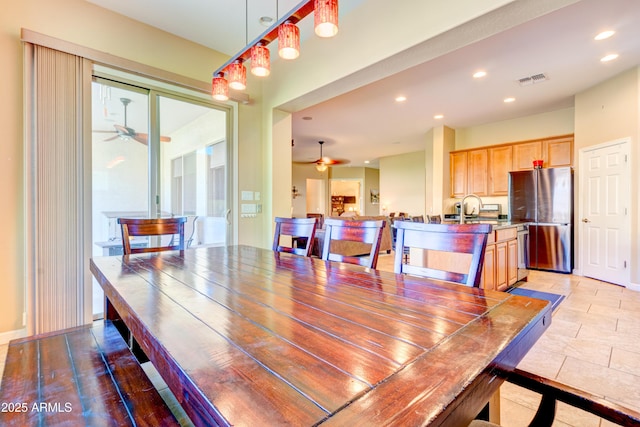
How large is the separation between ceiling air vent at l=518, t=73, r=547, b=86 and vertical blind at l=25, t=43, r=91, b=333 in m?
5.11

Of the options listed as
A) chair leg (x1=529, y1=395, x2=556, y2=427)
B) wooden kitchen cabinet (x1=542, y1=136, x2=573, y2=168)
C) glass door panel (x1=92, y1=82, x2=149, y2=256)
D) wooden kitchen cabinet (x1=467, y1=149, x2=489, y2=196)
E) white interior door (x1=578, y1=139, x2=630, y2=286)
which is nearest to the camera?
chair leg (x1=529, y1=395, x2=556, y2=427)

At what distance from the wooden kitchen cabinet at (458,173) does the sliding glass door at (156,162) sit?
4.83 m

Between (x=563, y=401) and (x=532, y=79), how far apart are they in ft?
14.9

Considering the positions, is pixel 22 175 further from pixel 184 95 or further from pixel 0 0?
pixel 184 95

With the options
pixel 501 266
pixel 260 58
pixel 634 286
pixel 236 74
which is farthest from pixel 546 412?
pixel 634 286

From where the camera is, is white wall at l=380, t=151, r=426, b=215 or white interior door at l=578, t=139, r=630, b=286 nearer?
white interior door at l=578, t=139, r=630, b=286

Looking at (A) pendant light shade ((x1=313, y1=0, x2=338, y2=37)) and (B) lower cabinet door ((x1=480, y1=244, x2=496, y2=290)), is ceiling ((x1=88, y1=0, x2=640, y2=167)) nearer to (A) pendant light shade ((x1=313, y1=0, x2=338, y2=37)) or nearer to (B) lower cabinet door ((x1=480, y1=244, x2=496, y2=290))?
(A) pendant light shade ((x1=313, y1=0, x2=338, y2=37))

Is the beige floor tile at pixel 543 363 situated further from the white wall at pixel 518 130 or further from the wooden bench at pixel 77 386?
the white wall at pixel 518 130

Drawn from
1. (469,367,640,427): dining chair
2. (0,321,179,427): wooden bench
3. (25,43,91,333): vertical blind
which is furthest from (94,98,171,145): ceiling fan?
(469,367,640,427): dining chair

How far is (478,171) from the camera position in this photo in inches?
240

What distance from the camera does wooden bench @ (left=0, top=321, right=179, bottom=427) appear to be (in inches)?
31.8

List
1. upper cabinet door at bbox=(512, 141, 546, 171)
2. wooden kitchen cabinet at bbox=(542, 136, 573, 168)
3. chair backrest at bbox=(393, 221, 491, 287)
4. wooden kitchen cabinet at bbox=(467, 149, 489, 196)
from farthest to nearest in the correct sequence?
wooden kitchen cabinet at bbox=(467, 149, 489, 196) < upper cabinet door at bbox=(512, 141, 546, 171) < wooden kitchen cabinet at bbox=(542, 136, 573, 168) < chair backrest at bbox=(393, 221, 491, 287)

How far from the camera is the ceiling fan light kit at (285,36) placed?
1501 mm

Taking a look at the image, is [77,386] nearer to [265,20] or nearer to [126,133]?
[126,133]
